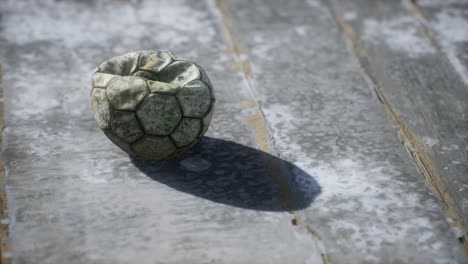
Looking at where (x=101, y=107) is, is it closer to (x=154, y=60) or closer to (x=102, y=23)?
(x=154, y=60)

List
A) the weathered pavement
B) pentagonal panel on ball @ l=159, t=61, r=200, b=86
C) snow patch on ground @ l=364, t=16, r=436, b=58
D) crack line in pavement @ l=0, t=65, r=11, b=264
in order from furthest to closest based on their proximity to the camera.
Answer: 1. snow patch on ground @ l=364, t=16, r=436, b=58
2. pentagonal panel on ball @ l=159, t=61, r=200, b=86
3. the weathered pavement
4. crack line in pavement @ l=0, t=65, r=11, b=264

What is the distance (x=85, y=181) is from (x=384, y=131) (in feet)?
4.95

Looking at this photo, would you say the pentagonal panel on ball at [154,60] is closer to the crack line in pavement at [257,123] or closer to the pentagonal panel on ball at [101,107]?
the pentagonal panel on ball at [101,107]

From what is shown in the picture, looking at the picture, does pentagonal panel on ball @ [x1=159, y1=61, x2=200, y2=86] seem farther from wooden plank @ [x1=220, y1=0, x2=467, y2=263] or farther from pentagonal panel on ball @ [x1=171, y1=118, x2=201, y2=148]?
wooden plank @ [x1=220, y1=0, x2=467, y2=263]

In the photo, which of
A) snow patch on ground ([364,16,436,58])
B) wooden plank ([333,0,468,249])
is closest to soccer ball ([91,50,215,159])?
wooden plank ([333,0,468,249])

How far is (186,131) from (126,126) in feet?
0.87

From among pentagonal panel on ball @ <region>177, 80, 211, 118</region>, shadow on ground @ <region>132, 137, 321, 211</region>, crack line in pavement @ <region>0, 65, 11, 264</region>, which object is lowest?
shadow on ground @ <region>132, 137, 321, 211</region>

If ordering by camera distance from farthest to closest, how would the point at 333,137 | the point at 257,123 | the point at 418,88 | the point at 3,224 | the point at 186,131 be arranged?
the point at 418,88 → the point at 257,123 → the point at 333,137 → the point at 186,131 → the point at 3,224

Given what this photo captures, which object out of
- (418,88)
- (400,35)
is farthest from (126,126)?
(400,35)

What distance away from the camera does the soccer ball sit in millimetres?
3396

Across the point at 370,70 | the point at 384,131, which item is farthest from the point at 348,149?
the point at 370,70

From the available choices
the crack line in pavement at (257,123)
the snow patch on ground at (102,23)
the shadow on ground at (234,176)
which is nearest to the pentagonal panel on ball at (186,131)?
the shadow on ground at (234,176)

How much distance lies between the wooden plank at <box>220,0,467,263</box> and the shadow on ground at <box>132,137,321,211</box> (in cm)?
6

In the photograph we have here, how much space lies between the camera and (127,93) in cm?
339
